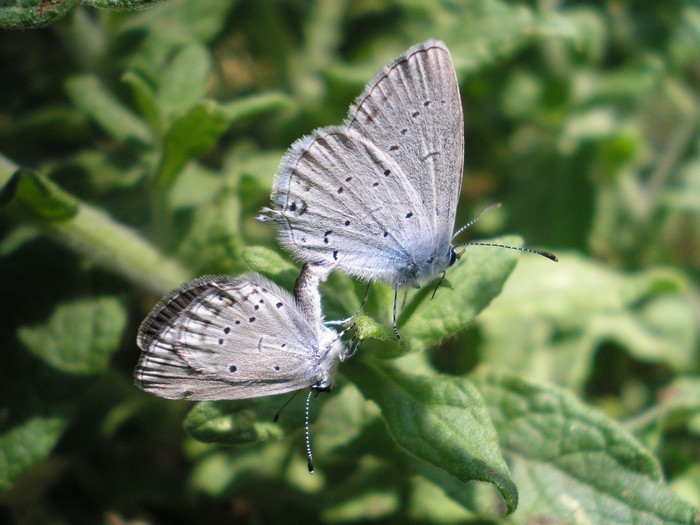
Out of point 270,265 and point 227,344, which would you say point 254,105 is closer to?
point 270,265

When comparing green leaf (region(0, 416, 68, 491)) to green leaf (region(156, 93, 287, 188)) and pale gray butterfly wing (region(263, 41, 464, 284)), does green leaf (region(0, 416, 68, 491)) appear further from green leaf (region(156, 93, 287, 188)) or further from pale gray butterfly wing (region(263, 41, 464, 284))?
pale gray butterfly wing (region(263, 41, 464, 284))

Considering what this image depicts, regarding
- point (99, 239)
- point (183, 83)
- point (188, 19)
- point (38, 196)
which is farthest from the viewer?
point (188, 19)

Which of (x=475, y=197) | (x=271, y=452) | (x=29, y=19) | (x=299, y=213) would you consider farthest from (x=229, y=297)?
(x=475, y=197)

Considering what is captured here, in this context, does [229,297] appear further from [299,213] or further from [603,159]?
[603,159]

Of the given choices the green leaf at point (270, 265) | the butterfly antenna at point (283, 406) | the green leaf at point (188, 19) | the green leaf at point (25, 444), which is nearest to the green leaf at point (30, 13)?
the green leaf at point (270, 265)

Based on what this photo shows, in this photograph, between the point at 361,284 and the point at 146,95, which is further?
the point at 146,95

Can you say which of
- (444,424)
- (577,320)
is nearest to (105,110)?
(444,424)

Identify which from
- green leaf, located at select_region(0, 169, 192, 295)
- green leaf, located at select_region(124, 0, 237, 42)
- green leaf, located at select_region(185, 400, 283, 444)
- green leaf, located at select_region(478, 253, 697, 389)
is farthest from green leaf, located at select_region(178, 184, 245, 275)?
green leaf, located at select_region(478, 253, 697, 389)
